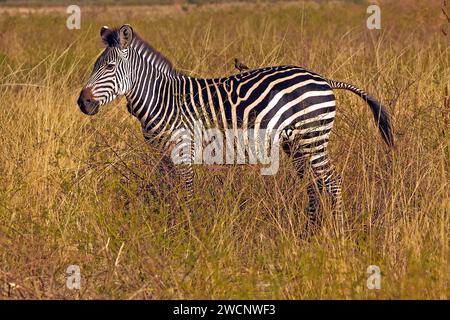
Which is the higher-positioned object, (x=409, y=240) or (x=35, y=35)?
(x=35, y=35)

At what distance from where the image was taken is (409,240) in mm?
5008

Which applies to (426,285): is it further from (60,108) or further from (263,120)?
(60,108)

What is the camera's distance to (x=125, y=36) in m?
6.12

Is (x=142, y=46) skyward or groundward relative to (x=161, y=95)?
skyward

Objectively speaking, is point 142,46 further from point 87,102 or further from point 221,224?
point 221,224

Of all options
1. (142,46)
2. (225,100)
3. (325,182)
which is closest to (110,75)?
(142,46)

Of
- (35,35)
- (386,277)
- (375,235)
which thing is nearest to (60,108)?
(375,235)

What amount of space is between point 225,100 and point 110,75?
0.79 m

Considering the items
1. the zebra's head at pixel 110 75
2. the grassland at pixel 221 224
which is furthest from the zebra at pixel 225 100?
the grassland at pixel 221 224

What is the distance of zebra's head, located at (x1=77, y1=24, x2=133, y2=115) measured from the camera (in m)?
5.98

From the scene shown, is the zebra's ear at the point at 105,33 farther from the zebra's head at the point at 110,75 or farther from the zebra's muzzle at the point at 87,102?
the zebra's muzzle at the point at 87,102

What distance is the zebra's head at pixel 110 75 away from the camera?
19.6 feet
